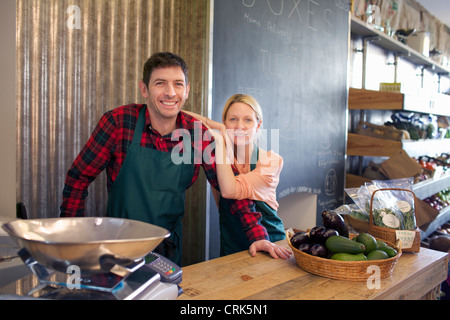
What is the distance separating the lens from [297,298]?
1.15 meters

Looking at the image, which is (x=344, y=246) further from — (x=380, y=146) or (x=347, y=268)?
(x=380, y=146)

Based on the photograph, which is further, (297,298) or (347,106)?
(347,106)

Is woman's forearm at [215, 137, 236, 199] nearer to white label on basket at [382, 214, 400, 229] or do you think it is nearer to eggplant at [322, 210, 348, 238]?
eggplant at [322, 210, 348, 238]

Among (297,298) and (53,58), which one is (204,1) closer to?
(53,58)

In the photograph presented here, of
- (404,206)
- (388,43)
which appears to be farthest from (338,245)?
(388,43)

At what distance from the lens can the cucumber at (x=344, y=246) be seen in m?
1.29

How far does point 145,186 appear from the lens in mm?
1804

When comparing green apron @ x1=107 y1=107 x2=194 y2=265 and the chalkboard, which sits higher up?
the chalkboard

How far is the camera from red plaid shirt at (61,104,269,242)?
1.79m

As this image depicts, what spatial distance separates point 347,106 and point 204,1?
7.70ft

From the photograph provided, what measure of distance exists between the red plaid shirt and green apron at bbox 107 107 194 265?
5 cm

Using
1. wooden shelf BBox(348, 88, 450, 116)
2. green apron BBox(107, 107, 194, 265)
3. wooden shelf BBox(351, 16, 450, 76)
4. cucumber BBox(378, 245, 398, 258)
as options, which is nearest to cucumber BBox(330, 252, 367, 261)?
cucumber BBox(378, 245, 398, 258)

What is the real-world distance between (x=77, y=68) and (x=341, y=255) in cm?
174
